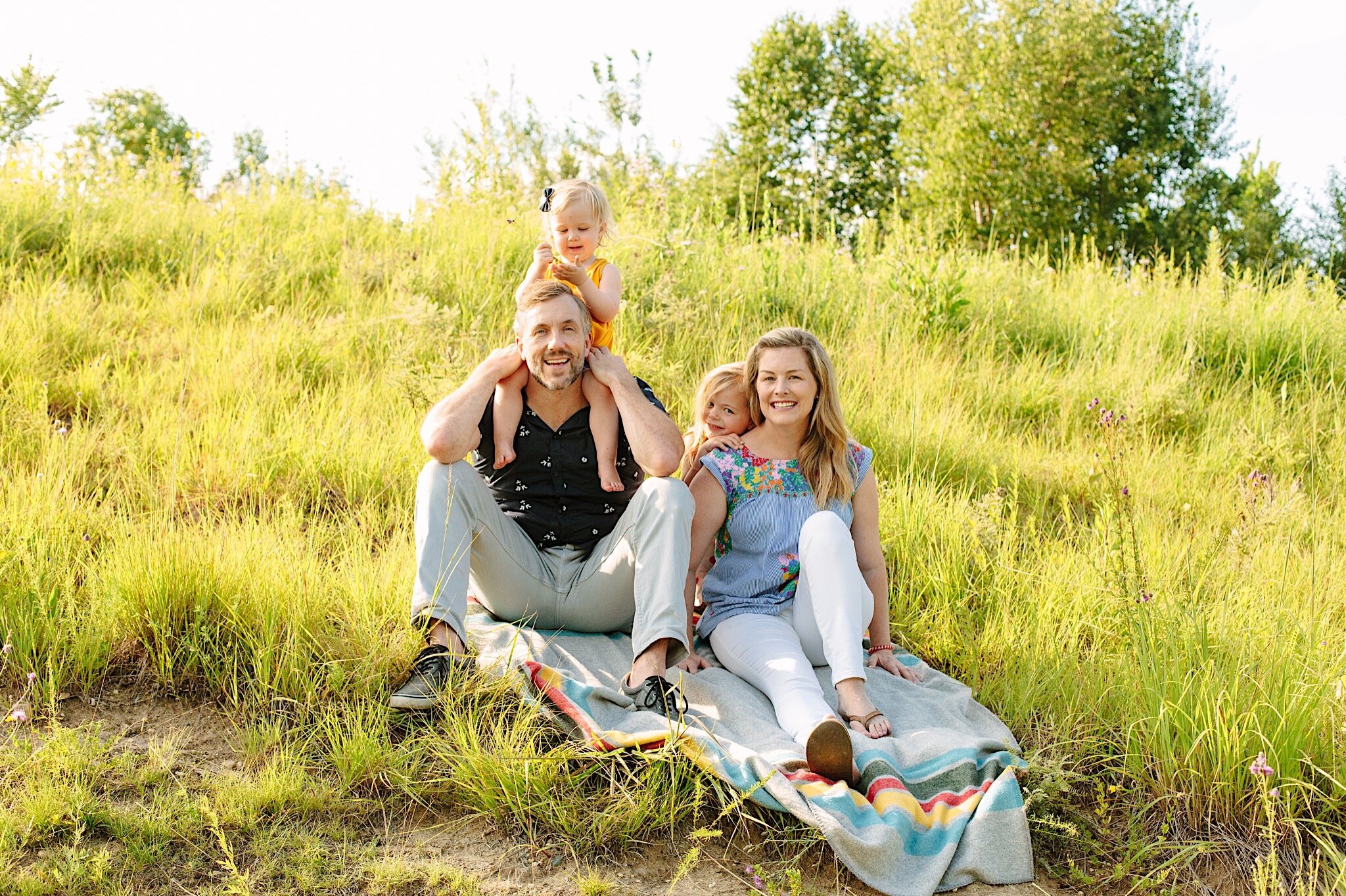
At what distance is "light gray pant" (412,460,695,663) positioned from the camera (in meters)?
3.41

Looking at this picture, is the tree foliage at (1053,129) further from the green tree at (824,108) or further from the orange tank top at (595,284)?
the orange tank top at (595,284)

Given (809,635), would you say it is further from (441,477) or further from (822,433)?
(441,477)

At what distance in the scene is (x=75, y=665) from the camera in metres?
3.44

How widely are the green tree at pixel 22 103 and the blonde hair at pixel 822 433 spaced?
704 cm

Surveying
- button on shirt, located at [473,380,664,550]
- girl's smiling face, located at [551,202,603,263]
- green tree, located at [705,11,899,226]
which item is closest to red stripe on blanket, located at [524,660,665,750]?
button on shirt, located at [473,380,664,550]

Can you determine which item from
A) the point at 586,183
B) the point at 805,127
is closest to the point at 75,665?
the point at 586,183

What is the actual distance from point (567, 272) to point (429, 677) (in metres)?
1.71

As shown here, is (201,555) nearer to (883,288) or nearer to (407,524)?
(407,524)

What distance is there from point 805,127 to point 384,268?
17.9 meters

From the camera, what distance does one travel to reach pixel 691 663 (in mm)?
3590

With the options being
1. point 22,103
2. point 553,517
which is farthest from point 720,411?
point 22,103

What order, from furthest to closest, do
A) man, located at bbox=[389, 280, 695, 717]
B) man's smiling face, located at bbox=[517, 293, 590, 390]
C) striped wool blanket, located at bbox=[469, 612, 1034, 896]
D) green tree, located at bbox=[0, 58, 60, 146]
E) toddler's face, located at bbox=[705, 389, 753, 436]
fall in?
green tree, located at bbox=[0, 58, 60, 146], toddler's face, located at bbox=[705, 389, 753, 436], man's smiling face, located at bbox=[517, 293, 590, 390], man, located at bbox=[389, 280, 695, 717], striped wool blanket, located at bbox=[469, 612, 1034, 896]

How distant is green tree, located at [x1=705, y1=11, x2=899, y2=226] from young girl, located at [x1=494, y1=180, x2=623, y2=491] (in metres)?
14.5

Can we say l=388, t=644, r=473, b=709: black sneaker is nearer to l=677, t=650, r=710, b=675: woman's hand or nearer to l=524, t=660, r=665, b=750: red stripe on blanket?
l=524, t=660, r=665, b=750: red stripe on blanket
